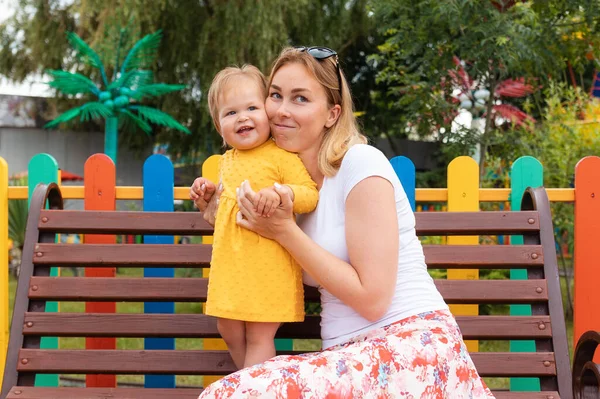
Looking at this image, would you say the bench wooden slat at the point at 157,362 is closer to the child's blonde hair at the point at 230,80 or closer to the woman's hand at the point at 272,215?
the woman's hand at the point at 272,215

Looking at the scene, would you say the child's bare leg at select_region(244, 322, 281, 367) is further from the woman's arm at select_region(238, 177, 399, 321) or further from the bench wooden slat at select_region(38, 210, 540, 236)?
the bench wooden slat at select_region(38, 210, 540, 236)

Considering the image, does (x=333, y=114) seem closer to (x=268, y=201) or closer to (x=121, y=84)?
(x=268, y=201)

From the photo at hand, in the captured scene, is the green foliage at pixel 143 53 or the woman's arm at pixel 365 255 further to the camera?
the green foliage at pixel 143 53

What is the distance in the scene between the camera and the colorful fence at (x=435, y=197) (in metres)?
3.26

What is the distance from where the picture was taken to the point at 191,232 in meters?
3.02

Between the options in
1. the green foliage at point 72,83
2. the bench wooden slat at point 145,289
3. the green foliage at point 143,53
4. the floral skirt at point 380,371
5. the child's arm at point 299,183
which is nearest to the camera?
the floral skirt at point 380,371

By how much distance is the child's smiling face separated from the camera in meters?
2.34

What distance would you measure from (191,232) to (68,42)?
12.1 m

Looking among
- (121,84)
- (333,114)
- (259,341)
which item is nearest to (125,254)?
(259,341)

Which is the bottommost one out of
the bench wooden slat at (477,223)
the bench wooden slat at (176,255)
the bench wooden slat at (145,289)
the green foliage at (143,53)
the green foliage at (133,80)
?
the bench wooden slat at (145,289)

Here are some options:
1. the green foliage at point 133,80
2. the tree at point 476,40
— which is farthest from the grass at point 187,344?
the green foliage at point 133,80

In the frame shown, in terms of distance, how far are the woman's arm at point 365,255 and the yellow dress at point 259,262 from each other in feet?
0.55

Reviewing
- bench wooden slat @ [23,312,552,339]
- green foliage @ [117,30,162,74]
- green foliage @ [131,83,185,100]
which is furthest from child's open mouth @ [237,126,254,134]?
green foliage @ [131,83,185,100]

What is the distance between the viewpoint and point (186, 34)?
1305 centimetres
